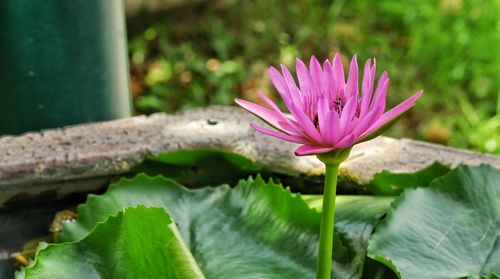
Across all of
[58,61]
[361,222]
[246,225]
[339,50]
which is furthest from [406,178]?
[339,50]

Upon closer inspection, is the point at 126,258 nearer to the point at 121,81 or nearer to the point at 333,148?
the point at 333,148

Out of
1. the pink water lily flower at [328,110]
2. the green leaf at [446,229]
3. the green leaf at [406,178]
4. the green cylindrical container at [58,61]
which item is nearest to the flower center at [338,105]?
the pink water lily flower at [328,110]

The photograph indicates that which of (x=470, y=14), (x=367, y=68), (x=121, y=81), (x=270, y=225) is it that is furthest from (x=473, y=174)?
(x=470, y=14)

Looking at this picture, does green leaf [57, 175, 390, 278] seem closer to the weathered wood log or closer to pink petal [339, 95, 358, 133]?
the weathered wood log

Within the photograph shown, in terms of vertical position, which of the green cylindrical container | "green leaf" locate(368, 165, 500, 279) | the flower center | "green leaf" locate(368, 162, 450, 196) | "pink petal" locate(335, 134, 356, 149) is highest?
the green cylindrical container

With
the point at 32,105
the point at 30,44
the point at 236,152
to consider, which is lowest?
the point at 236,152

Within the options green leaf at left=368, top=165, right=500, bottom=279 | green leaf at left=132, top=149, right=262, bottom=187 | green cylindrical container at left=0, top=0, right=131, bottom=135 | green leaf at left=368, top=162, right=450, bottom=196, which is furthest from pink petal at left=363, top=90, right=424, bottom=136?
green cylindrical container at left=0, top=0, right=131, bottom=135

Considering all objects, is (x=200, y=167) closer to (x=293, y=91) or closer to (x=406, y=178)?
(x=406, y=178)
